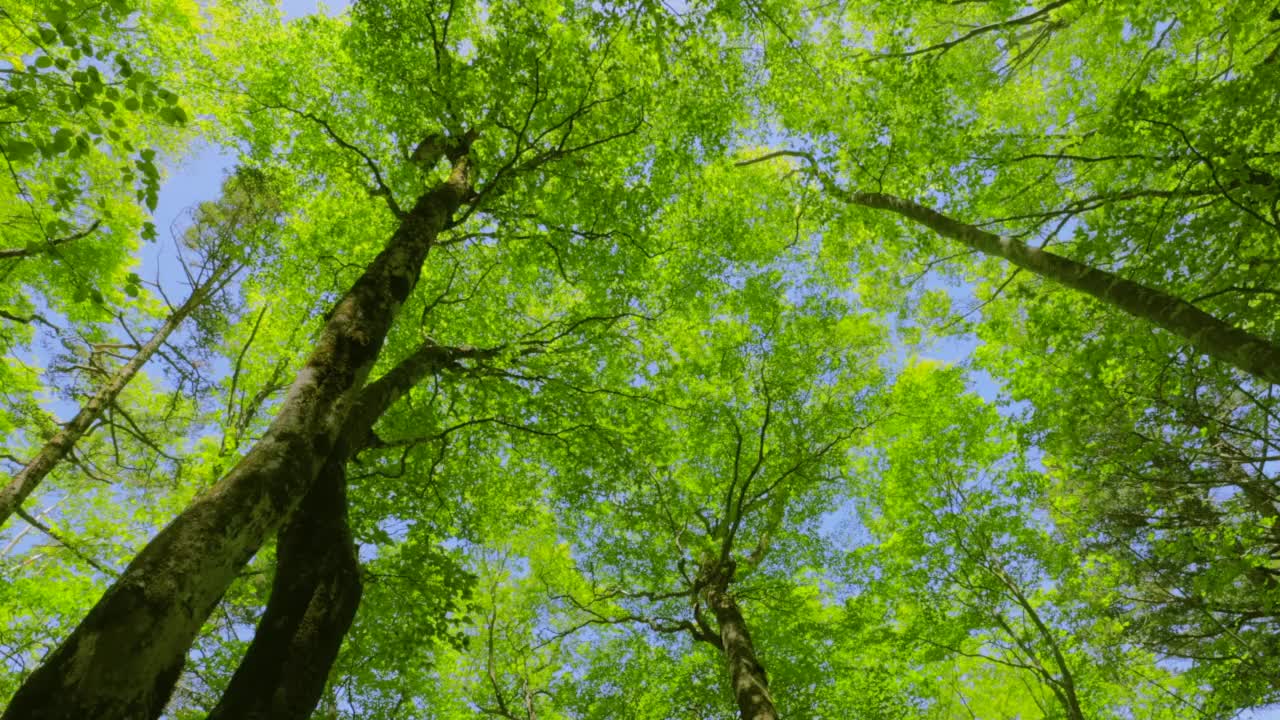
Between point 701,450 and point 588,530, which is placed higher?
point 701,450

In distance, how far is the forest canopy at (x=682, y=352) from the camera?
16.9 ft

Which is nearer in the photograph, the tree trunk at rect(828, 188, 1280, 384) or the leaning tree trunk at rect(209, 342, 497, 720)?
the leaning tree trunk at rect(209, 342, 497, 720)

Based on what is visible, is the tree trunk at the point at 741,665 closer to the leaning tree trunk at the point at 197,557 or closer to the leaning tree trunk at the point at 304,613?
the leaning tree trunk at the point at 304,613

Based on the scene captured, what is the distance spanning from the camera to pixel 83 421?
8008 millimetres

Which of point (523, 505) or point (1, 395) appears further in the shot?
point (1, 395)

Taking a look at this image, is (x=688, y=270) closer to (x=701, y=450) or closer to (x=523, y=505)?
(x=701, y=450)

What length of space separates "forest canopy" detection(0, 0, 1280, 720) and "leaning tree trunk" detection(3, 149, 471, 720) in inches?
1.6

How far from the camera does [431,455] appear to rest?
24.2ft

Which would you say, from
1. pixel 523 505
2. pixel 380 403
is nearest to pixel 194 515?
pixel 380 403

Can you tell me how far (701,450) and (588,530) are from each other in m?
2.78

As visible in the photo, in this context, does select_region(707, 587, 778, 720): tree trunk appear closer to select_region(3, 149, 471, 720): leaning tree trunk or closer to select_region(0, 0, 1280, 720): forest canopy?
select_region(0, 0, 1280, 720): forest canopy

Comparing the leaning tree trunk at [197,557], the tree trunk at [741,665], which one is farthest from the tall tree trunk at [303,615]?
the tree trunk at [741,665]

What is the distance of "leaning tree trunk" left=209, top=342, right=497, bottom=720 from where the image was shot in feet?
9.25

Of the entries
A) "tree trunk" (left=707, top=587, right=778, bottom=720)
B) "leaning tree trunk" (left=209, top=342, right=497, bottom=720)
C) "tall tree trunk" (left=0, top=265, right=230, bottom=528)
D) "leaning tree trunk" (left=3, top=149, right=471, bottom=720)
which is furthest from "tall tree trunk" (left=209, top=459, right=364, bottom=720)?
"tall tree trunk" (left=0, top=265, right=230, bottom=528)
